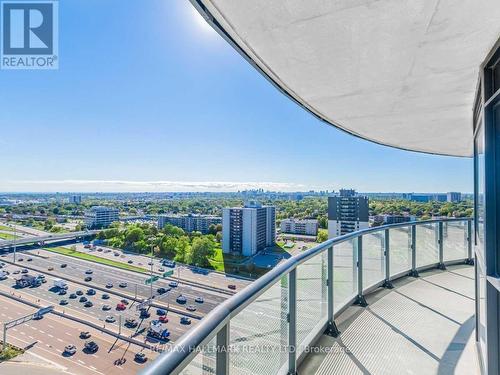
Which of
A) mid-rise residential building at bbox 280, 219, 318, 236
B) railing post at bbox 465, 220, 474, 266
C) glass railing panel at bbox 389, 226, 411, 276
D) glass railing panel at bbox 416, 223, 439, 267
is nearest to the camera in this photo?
glass railing panel at bbox 389, 226, 411, 276

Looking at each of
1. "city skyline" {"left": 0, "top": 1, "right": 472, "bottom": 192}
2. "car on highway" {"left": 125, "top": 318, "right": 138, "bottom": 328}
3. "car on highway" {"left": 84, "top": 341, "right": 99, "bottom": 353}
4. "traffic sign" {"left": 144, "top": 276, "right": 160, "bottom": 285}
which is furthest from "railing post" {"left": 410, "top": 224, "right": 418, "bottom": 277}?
"traffic sign" {"left": 144, "top": 276, "right": 160, "bottom": 285}

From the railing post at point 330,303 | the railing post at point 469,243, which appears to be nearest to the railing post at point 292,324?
the railing post at point 330,303

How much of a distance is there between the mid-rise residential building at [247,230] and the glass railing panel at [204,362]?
22612 millimetres

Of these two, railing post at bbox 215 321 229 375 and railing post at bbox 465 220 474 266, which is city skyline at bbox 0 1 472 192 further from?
railing post at bbox 215 321 229 375

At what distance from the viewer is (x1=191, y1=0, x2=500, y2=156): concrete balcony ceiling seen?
143 cm

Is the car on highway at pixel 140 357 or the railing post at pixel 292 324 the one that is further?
the car on highway at pixel 140 357

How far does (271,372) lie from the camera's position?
1466 millimetres

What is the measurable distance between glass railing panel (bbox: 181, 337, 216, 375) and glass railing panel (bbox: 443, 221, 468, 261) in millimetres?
4682

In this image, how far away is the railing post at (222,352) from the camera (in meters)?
0.89

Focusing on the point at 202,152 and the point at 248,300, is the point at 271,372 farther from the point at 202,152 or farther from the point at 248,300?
the point at 202,152

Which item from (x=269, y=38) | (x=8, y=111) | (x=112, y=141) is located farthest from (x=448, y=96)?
(x=112, y=141)

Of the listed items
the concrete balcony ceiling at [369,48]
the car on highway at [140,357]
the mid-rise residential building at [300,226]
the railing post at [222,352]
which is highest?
the concrete balcony ceiling at [369,48]

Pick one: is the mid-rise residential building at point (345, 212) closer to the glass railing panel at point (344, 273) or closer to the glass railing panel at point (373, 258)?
the glass railing panel at point (373, 258)

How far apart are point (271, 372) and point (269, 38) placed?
2234mm
